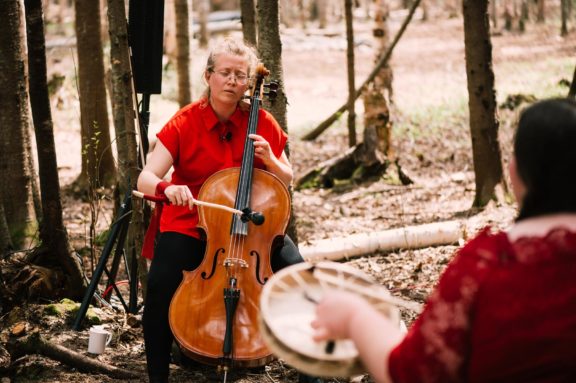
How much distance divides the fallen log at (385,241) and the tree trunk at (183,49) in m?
5.22

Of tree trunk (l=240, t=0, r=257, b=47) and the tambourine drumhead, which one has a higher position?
tree trunk (l=240, t=0, r=257, b=47)

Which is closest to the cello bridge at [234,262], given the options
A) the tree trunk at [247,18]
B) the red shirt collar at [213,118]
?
the red shirt collar at [213,118]

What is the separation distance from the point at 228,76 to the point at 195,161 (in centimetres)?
47

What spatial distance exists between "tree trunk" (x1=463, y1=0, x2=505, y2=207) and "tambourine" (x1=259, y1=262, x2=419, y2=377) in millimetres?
5984

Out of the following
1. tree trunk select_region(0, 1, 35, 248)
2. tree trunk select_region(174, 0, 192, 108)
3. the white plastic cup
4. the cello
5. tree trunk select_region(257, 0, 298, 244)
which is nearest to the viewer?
the cello

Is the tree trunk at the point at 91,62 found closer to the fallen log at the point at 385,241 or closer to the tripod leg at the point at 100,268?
the fallen log at the point at 385,241

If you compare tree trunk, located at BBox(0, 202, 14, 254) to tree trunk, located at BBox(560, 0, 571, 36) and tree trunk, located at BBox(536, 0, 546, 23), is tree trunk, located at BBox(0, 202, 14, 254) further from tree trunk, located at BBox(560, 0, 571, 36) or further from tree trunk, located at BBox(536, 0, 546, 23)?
tree trunk, located at BBox(536, 0, 546, 23)

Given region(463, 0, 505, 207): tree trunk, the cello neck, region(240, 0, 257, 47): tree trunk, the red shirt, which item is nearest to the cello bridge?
the cello neck

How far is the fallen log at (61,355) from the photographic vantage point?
4.01m

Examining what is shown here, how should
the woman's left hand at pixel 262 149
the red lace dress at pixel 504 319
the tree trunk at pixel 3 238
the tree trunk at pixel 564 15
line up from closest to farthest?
the red lace dress at pixel 504 319, the woman's left hand at pixel 262 149, the tree trunk at pixel 3 238, the tree trunk at pixel 564 15

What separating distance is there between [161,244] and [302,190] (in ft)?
21.8

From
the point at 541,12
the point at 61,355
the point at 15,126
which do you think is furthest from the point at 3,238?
the point at 541,12

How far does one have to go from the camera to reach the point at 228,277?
11.7 ft

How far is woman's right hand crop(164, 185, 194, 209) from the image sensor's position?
3547 millimetres
